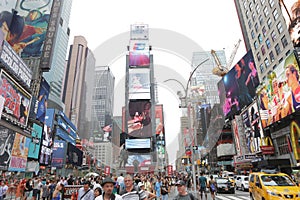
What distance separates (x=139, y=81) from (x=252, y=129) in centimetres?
6116

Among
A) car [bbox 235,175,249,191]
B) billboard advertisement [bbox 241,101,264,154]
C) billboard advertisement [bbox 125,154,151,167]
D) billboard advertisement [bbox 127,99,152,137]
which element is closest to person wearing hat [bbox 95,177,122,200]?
car [bbox 235,175,249,191]

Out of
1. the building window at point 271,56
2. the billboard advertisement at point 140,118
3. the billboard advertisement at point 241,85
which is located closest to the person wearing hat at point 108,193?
the building window at point 271,56

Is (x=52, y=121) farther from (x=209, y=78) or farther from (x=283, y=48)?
(x=209, y=78)

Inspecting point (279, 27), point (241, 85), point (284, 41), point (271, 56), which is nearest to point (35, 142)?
point (241, 85)

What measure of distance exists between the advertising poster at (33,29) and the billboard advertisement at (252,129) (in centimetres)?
4783

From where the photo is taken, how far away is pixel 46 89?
164 feet

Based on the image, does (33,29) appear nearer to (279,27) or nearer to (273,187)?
(279,27)

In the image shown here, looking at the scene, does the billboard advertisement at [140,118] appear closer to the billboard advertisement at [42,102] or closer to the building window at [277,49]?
the billboard advertisement at [42,102]

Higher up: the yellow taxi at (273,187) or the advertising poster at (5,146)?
the advertising poster at (5,146)

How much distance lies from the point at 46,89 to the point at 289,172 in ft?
171

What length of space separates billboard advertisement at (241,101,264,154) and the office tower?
8468mm

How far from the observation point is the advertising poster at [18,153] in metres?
30.5

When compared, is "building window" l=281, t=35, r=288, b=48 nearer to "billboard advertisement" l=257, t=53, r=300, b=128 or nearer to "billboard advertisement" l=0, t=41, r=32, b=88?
"billboard advertisement" l=257, t=53, r=300, b=128

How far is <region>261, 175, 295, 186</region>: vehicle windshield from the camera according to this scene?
35.7ft
